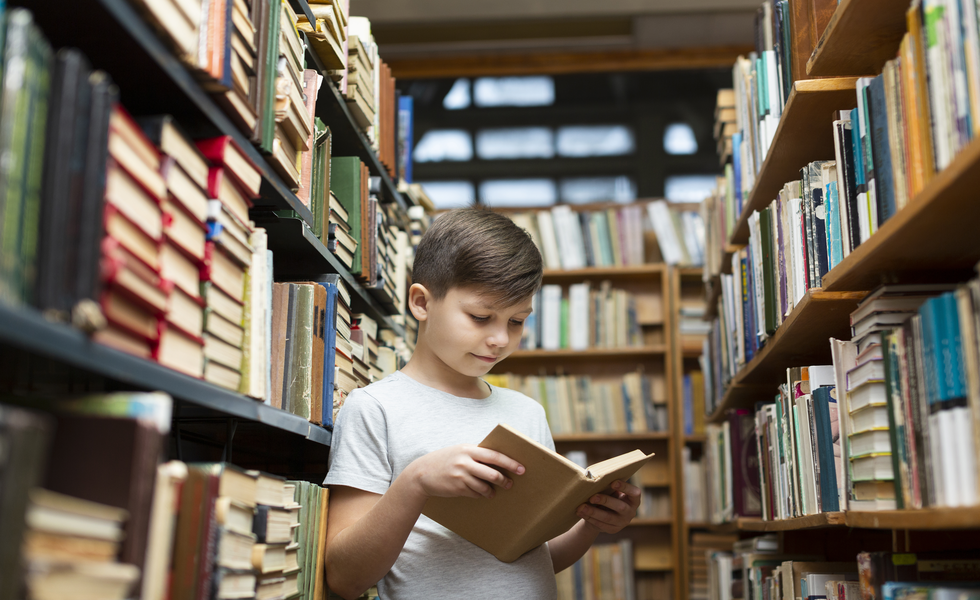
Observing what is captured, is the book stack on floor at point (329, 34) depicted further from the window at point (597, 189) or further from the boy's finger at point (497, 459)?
the window at point (597, 189)

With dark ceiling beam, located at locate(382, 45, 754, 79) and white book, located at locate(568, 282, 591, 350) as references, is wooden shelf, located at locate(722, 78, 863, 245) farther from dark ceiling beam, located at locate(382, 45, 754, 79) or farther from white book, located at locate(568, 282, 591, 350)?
dark ceiling beam, located at locate(382, 45, 754, 79)

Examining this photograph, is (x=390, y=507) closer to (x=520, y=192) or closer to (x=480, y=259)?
(x=480, y=259)

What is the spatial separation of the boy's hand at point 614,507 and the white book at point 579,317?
272 cm

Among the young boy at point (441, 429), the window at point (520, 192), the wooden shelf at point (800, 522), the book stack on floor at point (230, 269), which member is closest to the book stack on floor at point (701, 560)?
the wooden shelf at point (800, 522)

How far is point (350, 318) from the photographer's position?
189 centimetres

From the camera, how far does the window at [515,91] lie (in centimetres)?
501

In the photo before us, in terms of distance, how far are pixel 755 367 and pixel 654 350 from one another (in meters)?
2.17

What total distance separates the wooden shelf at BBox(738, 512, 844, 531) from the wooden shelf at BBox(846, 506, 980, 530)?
15 cm

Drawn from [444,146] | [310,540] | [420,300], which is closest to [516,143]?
[444,146]

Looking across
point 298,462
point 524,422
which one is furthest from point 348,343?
point 524,422

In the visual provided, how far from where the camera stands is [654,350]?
419 cm

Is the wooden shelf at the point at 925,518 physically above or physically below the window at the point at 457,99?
below

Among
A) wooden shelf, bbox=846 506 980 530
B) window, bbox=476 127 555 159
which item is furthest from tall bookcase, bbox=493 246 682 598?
wooden shelf, bbox=846 506 980 530

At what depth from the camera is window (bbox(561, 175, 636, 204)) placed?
191 inches
